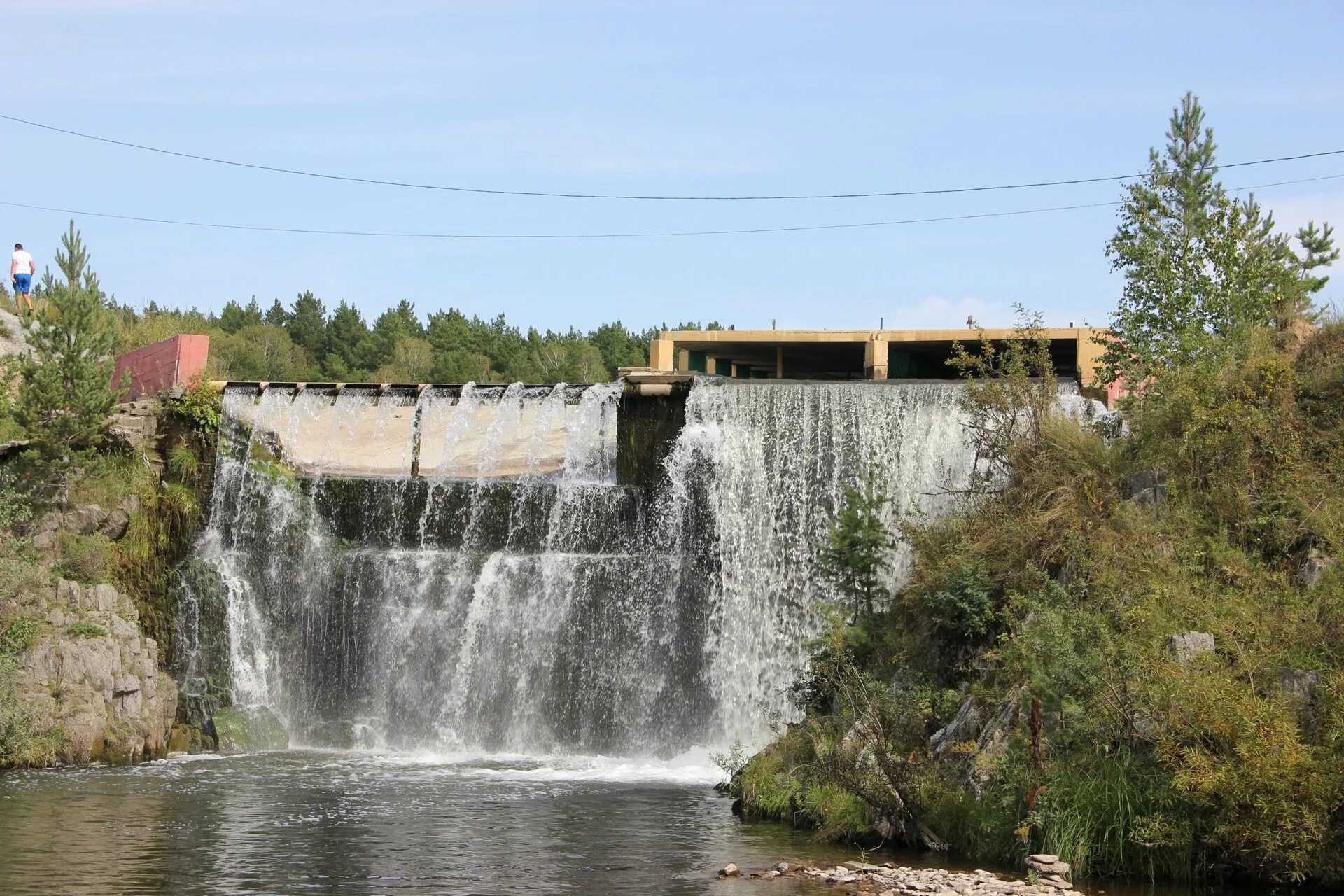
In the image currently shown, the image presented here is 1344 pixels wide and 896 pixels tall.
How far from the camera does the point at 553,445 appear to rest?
33.7 m

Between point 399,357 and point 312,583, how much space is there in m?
29.5

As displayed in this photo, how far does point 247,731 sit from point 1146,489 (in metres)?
17.5

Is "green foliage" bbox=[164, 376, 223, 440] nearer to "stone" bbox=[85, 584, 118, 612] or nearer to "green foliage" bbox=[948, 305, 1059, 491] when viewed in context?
"stone" bbox=[85, 584, 118, 612]

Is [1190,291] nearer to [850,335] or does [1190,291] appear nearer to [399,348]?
[850,335]

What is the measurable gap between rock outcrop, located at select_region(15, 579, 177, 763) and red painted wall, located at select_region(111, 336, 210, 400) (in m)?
6.21

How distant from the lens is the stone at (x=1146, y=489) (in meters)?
23.1

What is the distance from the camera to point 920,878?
16750mm

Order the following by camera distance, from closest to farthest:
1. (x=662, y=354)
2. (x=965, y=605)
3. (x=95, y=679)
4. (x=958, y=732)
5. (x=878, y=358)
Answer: (x=958, y=732)
(x=965, y=605)
(x=95, y=679)
(x=878, y=358)
(x=662, y=354)

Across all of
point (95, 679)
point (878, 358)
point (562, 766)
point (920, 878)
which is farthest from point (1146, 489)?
point (95, 679)

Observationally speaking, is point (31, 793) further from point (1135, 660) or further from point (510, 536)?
point (1135, 660)

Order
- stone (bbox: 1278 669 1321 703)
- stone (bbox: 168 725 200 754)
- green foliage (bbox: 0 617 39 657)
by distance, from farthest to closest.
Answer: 1. stone (bbox: 168 725 200 754)
2. green foliage (bbox: 0 617 39 657)
3. stone (bbox: 1278 669 1321 703)

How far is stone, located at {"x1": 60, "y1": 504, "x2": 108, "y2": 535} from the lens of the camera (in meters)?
30.8

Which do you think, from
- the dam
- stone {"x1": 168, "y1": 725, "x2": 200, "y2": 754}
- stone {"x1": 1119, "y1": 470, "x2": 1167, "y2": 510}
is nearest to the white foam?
the dam

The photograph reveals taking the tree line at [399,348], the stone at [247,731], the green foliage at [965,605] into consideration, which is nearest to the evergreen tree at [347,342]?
the tree line at [399,348]
